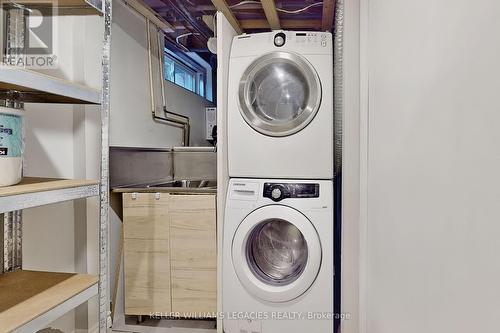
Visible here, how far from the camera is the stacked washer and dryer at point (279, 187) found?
1978mm


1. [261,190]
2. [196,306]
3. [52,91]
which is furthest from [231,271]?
[52,91]

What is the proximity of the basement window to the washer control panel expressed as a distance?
174 cm

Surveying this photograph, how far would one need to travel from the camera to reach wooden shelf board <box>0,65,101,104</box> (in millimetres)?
1014

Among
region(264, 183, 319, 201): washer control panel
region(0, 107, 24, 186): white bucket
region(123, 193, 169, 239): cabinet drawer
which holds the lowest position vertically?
region(123, 193, 169, 239): cabinet drawer

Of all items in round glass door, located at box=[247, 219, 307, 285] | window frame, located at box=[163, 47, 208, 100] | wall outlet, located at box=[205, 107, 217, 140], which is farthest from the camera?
wall outlet, located at box=[205, 107, 217, 140]

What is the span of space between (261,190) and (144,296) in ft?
3.25

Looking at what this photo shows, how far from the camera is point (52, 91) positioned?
1.18 meters

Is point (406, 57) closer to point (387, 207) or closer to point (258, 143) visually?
point (387, 207)

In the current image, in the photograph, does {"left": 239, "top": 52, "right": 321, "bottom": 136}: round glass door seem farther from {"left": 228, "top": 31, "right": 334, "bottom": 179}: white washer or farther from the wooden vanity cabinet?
the wooden vanity cabinet

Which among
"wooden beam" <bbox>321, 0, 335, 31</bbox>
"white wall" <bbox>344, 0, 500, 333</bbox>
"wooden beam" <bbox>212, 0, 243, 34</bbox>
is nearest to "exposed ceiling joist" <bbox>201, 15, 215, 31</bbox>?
"wooden beam" <bbox>212, 0, 243, 34</bbox>

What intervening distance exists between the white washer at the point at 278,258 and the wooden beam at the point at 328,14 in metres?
1.20

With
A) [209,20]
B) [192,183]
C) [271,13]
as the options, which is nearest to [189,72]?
[209,20]

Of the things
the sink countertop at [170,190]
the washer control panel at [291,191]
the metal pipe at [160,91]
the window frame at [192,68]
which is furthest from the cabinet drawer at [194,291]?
the window frame at [192,68]

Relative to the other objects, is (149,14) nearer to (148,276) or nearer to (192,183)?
(192,183)
